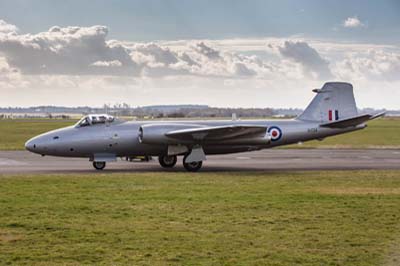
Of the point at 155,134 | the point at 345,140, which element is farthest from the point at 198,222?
the point at 345,140

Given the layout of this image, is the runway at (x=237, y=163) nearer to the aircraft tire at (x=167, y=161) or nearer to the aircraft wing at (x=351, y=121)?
the aircraft tire at (x=167, y=161)

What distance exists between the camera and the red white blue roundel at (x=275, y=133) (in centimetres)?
2694

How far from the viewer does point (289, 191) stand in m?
18.0

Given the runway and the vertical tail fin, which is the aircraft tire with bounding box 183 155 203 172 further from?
the vertical tail fin

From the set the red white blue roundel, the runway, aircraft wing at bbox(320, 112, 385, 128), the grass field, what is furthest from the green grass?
the grass field

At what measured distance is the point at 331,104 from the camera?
2858cm

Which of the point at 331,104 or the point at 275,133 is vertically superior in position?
the point at 331,104

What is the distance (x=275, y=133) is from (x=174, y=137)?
4.70m

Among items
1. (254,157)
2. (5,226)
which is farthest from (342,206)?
(254,157)

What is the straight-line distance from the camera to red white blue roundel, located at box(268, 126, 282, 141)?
26.9 metres

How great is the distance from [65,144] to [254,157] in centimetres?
1168

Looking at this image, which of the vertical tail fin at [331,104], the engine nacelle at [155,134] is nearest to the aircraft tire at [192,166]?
the engine nacelle at [155,134]

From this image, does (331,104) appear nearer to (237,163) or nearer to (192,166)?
(237,163)

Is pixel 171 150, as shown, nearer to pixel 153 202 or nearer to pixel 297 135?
pixel 297 135
